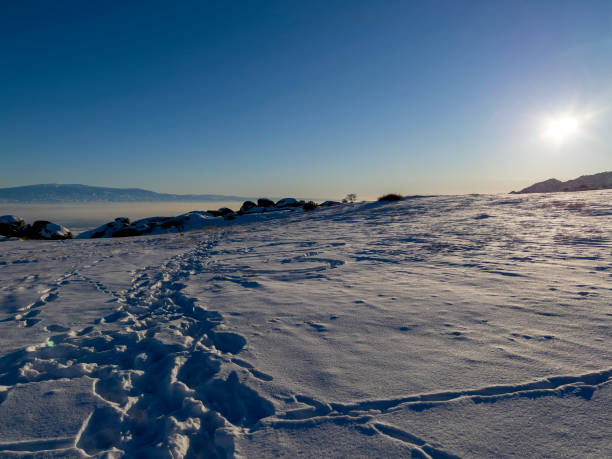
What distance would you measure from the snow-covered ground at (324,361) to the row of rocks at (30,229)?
15.5 metres

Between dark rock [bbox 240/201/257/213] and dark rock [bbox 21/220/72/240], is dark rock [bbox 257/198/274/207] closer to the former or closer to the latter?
dark rock [bbox 240/201/257/213]

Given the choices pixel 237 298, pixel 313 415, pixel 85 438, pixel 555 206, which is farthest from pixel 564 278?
pixel 555 206

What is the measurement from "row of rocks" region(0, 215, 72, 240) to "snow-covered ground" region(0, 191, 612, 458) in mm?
15499

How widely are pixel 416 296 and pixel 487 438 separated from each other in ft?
7.78

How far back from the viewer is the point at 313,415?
2037mm

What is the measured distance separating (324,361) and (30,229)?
2324 centimetres

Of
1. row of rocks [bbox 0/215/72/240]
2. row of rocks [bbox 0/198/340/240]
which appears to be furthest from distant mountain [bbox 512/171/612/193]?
row of rocks [bbox 0/215/72/240]

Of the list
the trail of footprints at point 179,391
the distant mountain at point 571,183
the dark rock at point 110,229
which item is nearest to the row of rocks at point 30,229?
the dark rock at point 110,229

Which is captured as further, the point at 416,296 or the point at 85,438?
the point at 416,296

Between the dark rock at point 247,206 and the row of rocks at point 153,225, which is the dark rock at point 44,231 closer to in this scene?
the row of rocks at point 153,225

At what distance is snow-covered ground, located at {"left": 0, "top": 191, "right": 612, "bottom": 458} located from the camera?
72.3 inches

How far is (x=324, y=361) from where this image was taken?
2684 millimetres

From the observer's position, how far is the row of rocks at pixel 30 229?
17484mm

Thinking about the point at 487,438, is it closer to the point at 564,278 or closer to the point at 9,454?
the point at 9,454
